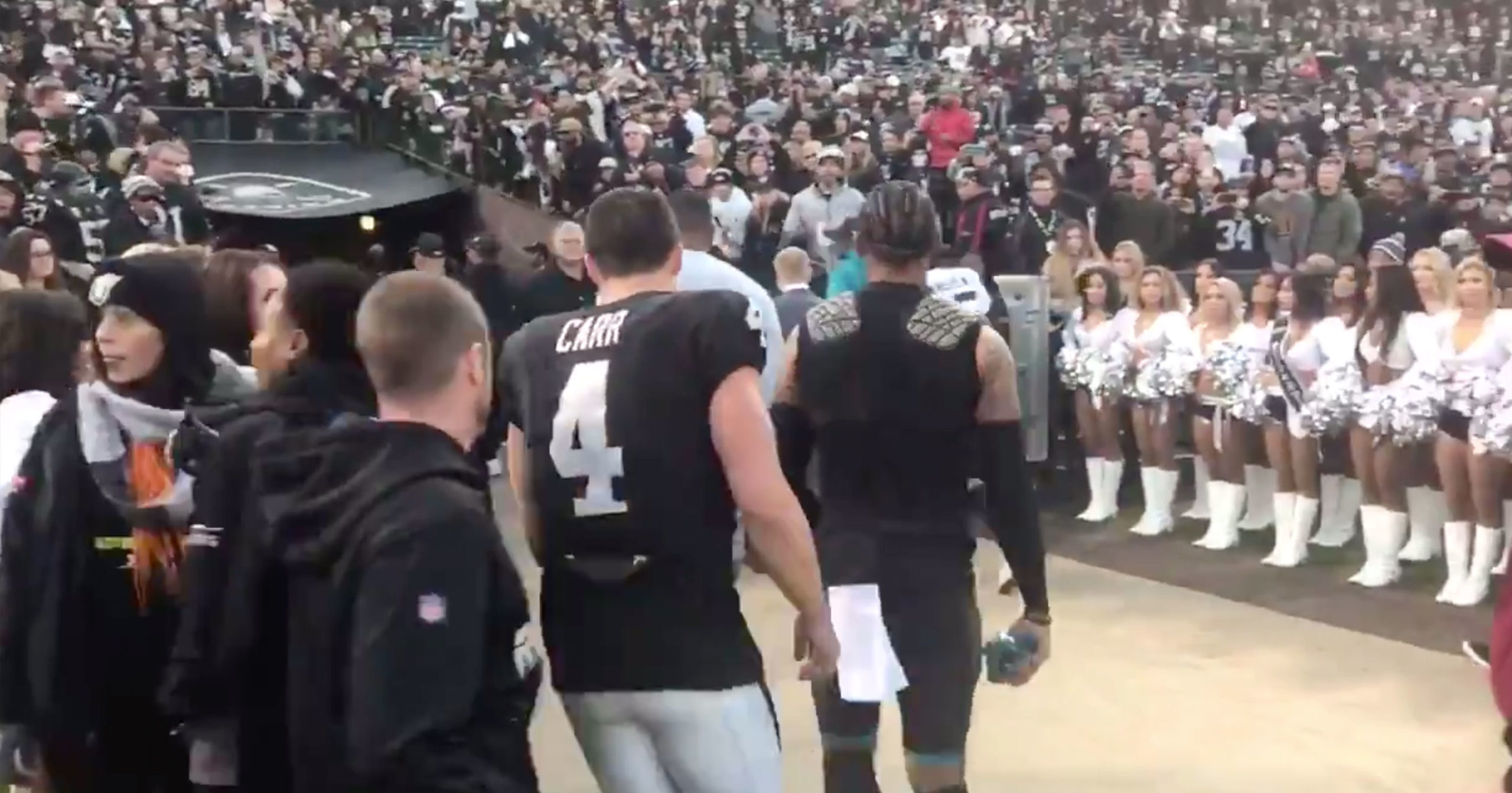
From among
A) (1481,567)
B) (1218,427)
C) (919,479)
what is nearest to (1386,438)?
(1481,567)

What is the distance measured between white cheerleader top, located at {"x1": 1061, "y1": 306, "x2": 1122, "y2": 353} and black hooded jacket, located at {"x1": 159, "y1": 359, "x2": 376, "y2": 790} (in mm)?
7482

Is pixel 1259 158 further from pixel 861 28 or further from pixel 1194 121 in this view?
pixel 861 28

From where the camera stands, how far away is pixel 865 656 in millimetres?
3686

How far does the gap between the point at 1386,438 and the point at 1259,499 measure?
1.44 meters

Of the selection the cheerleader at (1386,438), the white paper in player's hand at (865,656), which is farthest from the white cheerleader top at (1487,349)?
the white paper in player's hand at (865,656)

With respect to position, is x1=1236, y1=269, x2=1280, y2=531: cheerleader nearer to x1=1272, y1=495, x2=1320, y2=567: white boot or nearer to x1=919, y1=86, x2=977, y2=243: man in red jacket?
x1=1272, y1=495, x2=1320, y2=567: white boot

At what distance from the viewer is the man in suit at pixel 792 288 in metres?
8.21

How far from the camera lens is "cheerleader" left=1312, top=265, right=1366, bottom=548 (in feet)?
27.9

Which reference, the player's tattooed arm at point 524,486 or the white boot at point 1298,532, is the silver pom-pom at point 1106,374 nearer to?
the white boot at point 1298,532

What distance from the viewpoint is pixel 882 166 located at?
14.8 meters

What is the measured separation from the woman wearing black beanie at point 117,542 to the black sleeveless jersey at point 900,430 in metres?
1.26

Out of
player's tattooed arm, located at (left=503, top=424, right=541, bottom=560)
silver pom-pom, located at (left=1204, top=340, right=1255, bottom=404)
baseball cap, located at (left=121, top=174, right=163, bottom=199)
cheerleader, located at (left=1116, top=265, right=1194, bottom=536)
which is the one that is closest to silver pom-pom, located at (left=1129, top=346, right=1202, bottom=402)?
cheerleader, located at (left=1116, top=265, right=1194, bottom=536)

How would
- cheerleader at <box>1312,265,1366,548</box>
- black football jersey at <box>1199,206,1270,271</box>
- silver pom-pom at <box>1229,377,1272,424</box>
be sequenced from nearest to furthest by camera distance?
1. cheerleader at <box>1312,265,1366,548</box>
2. silver pom-pom at <box>1229,377,1272,424</box>
3. black football jersey at <box>1199,206,1270,271</box>

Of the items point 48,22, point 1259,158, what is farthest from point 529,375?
point 48,22
